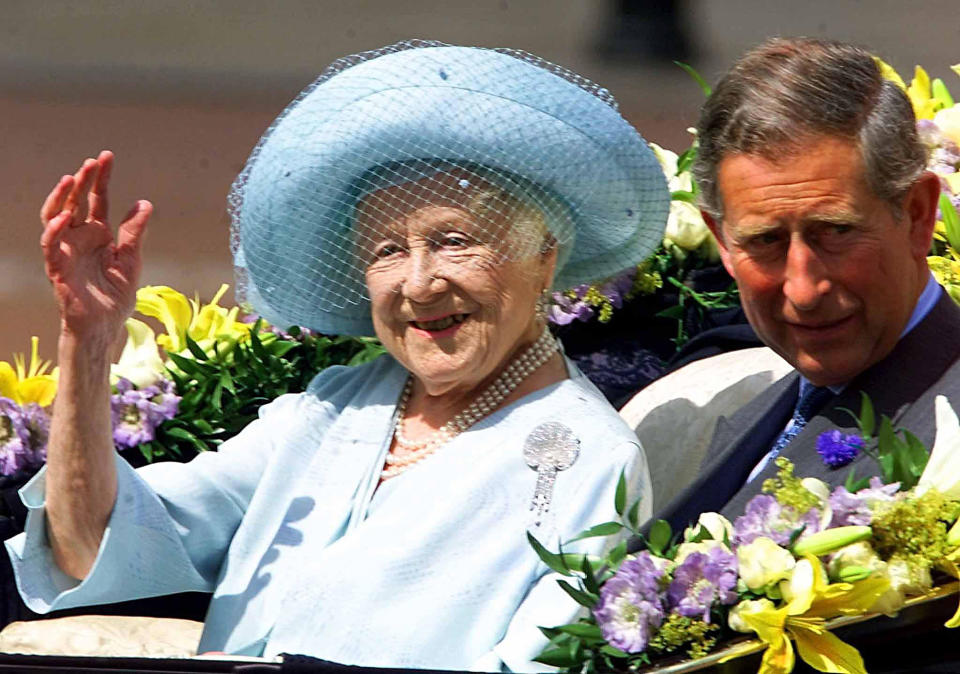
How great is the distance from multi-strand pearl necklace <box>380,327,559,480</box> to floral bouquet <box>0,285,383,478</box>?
1.65 ft

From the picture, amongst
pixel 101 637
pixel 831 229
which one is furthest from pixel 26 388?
pixel 831 229

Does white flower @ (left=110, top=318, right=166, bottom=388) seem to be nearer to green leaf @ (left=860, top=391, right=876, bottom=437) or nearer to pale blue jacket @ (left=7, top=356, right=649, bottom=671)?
pale blue jacket @ (left=7, top=356, right=649, bottom=671)

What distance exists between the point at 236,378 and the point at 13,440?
1.44 feet

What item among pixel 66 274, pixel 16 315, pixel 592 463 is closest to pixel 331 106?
pixel 66 274

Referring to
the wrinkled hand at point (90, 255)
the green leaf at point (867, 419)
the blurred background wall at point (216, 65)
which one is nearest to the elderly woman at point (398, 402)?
the wrinkled hand at point (90, 255)

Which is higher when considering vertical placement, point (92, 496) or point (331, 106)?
point (331, 106)

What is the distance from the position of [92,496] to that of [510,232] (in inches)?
30.0

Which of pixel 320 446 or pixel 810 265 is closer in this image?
pixel 810 265

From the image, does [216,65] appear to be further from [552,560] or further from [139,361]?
[552,560]

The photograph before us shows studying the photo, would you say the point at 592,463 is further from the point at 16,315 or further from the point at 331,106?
the point at 16,315

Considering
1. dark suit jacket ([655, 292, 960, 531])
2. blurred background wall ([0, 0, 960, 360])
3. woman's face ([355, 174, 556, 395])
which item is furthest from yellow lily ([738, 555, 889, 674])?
blurred background wall ([0, 0, 960, 360])

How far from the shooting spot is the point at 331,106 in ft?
8.91

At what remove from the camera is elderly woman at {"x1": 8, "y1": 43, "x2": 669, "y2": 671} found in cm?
260

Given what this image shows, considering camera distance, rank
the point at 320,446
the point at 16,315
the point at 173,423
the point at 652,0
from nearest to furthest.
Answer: the point at 320,446 < the point at 173,423 < the point at 16,315 < the point at 652,0
